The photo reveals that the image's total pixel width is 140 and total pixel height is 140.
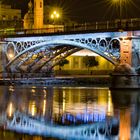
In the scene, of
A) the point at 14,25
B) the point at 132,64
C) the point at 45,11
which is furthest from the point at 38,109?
the point at 45,11

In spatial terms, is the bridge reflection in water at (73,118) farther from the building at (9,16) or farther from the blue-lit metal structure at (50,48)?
the building at (9,16)

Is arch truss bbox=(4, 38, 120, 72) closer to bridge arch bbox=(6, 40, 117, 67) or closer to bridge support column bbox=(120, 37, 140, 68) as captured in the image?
bridge arch bbox=(6, 40, 117, 67)

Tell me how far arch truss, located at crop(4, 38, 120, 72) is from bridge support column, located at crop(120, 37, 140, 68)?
364 cm

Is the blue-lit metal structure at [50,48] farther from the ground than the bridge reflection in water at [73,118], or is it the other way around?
the blue-lit metal structure at [50,48]

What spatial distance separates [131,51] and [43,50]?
23.6 metres

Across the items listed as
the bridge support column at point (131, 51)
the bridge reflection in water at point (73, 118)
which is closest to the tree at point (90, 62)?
the bridge support column at point (131, 51)

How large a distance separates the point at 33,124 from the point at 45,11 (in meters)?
130

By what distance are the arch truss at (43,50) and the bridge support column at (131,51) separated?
11.9 ft

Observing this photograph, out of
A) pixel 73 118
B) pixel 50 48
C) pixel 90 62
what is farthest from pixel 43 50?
pixel 73 118

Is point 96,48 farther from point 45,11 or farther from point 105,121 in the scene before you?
point 45,11

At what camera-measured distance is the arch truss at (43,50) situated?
74.1 metres

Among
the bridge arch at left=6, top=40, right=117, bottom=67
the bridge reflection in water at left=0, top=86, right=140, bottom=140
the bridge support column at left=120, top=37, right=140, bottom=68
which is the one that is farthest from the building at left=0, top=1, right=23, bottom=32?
the bridge reflection in water at left=0, top=86, right=140, bottom=140

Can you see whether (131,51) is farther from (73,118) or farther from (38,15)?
(38,15)

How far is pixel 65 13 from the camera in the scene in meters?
152
